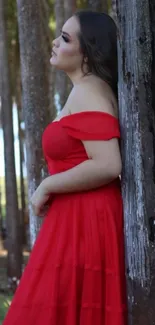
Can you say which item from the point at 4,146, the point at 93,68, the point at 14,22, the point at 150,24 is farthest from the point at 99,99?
the point at 14,22

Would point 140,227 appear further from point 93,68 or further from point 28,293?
point 93,68

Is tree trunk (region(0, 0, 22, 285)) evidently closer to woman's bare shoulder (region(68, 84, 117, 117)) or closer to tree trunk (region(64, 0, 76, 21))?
tree trunk (region(64, 0, 76, 21))

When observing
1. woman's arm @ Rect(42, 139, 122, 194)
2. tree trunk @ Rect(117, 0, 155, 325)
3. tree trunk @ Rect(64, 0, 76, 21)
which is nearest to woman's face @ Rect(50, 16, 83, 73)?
tree trunk @ Rect(117, 0, 155, 325)

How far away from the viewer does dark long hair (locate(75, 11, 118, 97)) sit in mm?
3084

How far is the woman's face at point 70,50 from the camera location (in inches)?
123

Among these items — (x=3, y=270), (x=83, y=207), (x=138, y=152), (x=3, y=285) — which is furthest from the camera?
(x=3, y=270)

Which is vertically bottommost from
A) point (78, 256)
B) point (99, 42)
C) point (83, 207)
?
point (78, 256)

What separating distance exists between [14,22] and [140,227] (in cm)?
1558

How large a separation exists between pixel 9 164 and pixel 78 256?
984 cm

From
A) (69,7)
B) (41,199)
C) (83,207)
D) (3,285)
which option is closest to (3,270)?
(3,285)

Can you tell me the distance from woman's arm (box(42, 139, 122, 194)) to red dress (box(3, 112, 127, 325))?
4cm

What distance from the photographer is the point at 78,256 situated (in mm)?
2986

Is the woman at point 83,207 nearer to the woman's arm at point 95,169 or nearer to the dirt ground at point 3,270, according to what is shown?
the woman's arm at point 95,169

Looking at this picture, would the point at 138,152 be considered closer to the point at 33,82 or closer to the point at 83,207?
the point at 83,207
